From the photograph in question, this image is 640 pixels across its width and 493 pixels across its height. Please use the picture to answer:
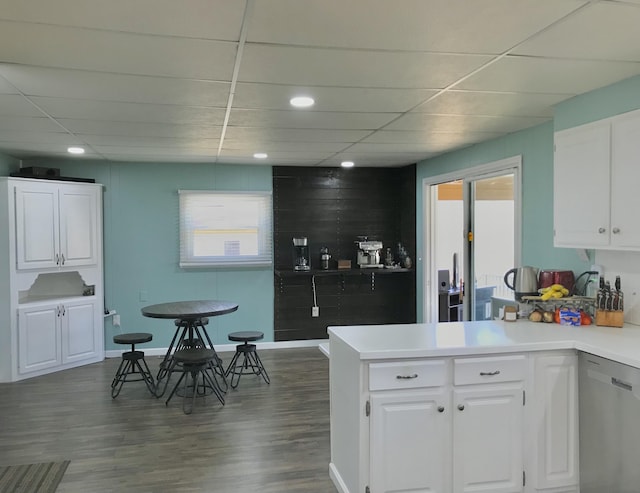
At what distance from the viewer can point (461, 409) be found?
2600 millimetres

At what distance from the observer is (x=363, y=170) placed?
6.84 meters

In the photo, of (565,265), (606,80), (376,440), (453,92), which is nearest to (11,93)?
(453,92)

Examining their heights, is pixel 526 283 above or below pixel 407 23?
below

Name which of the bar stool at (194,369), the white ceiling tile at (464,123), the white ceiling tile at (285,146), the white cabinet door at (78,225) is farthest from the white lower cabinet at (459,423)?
the white cabinet door at (78,225)

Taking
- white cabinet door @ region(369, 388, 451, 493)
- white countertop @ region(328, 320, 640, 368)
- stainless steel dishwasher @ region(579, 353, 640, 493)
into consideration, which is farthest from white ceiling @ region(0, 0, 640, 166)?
white cabinet door @ region(369, 388, 451, 493)

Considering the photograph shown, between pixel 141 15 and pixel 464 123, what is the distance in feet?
8.86

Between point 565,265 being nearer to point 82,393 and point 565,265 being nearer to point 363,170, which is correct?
point 363,170

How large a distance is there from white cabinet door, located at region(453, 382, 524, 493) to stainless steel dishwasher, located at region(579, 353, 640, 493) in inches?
13.7

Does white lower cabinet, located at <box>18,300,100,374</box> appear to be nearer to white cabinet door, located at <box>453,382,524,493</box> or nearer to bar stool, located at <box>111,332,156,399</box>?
bar stool, located at <box>111,332,156,399</box>

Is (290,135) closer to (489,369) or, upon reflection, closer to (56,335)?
(489,369)

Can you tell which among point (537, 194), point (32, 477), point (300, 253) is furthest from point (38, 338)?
point (537, 194)

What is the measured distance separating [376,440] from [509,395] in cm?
77

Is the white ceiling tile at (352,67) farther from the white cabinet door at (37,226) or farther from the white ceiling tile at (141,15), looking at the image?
the white cabinet door at (37,226)

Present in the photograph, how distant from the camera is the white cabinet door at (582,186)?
2.92m
